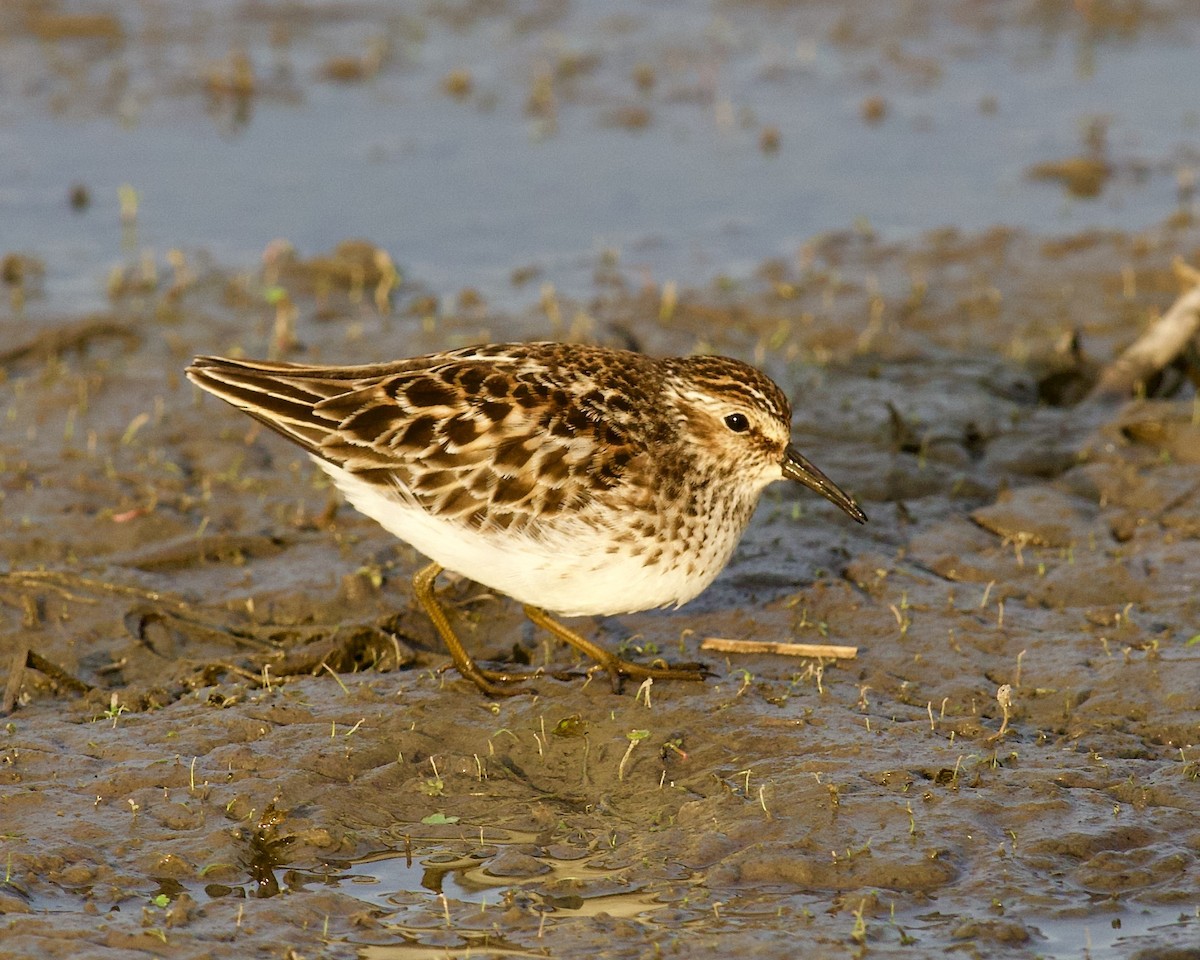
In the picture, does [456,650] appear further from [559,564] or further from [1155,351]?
[1155,351]

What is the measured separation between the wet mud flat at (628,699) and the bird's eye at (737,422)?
1.15m

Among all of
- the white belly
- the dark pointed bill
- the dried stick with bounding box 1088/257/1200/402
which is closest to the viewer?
the white belly

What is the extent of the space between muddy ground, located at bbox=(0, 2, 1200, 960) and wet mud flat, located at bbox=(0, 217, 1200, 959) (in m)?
0.02

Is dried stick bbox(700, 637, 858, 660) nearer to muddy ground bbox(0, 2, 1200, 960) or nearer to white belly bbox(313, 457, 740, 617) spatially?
muddy ground bbox(0, 2, 1200, 960)

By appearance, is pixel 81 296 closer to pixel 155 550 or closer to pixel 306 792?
pixel 155 550

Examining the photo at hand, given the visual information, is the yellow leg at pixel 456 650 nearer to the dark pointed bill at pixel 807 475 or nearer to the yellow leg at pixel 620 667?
the yellow leg at pixel 620 667

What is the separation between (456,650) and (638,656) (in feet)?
3.15

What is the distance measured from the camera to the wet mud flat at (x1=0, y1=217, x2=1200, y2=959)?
6344 mm

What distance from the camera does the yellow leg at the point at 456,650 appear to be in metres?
7.85

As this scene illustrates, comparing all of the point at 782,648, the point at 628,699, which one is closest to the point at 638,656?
the point at 628,699

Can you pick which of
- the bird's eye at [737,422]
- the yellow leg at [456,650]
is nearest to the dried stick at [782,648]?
the yellow leg at [456,650]

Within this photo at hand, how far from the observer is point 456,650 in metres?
7.94

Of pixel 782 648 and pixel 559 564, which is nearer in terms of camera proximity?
pixel 559 564

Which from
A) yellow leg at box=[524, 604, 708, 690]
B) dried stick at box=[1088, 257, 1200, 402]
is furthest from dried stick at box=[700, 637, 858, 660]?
dried stick at box=[1088, 257, 1200, 402]
